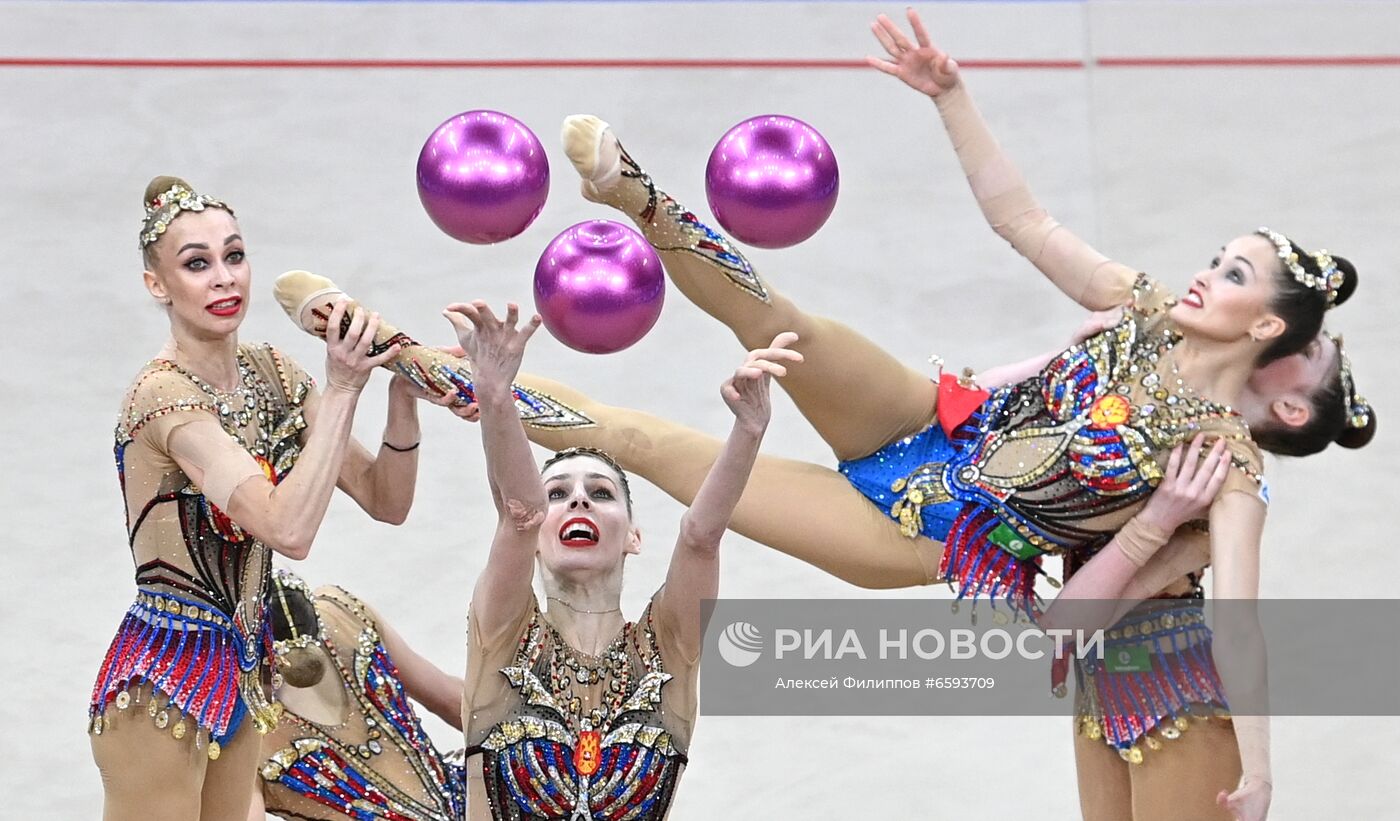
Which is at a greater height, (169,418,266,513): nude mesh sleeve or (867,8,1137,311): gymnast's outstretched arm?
(867,8,1137,311): gymnast's outstretched arm

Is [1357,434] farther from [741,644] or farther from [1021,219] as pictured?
[741,644]

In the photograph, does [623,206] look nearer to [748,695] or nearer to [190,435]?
[190,435]

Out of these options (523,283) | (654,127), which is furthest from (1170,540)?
(654,127)

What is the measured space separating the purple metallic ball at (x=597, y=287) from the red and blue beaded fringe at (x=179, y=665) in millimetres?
730

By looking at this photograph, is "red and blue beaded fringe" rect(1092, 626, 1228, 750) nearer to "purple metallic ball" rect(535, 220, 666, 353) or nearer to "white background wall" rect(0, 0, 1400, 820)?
"white background wall" rect(0, 0, 1400, 820)

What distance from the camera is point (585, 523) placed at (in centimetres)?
352

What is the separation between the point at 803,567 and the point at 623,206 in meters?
1.65

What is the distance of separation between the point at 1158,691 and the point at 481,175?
1.45 m

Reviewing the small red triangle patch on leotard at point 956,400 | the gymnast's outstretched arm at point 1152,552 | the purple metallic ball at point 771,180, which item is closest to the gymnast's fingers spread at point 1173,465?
the gymnast's outstretched arm at point 1152,552

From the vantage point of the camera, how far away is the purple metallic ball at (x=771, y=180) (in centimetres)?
344

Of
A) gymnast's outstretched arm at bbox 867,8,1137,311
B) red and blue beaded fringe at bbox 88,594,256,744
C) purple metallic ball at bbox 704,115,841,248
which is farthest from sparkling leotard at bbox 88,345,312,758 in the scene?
gymnast's outstretched arm at bbox 867,8,1137,311

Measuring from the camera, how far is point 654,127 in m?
6.08

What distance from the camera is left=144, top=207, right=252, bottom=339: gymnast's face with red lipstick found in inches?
130

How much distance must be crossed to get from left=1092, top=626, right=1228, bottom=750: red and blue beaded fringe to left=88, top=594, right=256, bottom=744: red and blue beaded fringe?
1.48 meters
